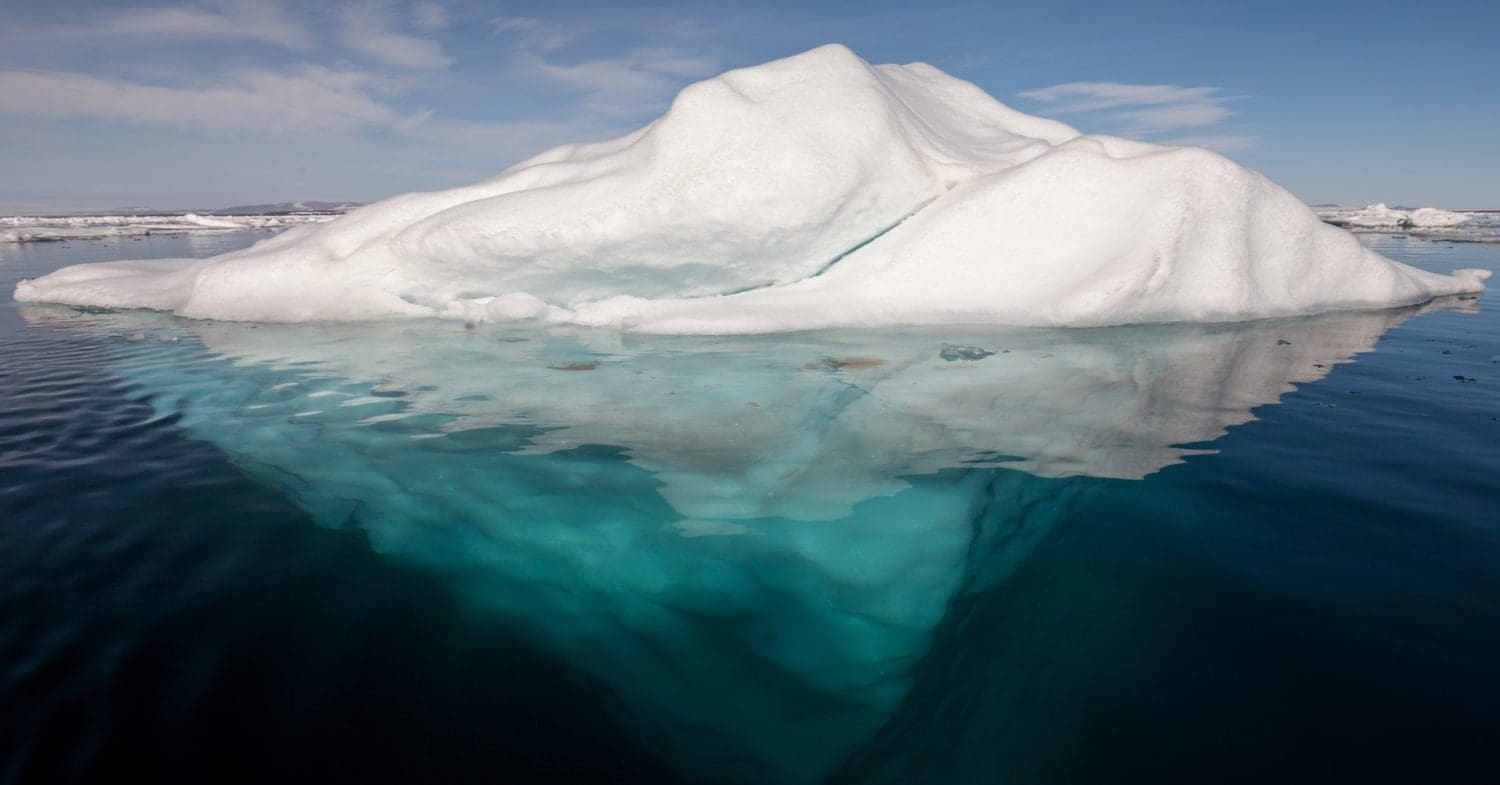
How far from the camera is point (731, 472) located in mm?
4312

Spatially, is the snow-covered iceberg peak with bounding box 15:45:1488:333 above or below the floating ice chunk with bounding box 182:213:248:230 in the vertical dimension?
below

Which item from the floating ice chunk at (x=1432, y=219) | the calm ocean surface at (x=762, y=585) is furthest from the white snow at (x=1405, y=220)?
the calm ocean surface at (x=762, y=585)

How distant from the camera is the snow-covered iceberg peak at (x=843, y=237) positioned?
8.71 meters

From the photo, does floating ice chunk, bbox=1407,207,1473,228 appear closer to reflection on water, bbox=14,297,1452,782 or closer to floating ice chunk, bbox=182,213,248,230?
reflection on water, bbox=14,297,1452,782

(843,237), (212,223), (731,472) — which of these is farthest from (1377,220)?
(212,223)

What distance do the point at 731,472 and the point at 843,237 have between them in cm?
593

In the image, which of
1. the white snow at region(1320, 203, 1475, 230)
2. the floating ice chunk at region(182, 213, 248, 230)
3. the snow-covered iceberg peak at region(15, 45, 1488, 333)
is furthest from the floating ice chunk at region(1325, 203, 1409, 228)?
the floating ice chunk at region(182, 213, 248, 230)

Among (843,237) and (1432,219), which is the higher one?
(1432,219)

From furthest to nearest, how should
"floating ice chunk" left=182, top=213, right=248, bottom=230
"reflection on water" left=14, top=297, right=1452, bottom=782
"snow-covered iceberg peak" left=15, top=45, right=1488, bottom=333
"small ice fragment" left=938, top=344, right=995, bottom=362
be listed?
1. "floating ice chunk" left=182, top=213, right=248, bottom=230
2. "snow-covered iceberg peak" left=15, top=45, right=1488, bottom=333
3. "small ice fragment" left=938, top=344, right=995, bottom=362
4. "reflection on water" left=14, top=297, right=1452, bottom=782

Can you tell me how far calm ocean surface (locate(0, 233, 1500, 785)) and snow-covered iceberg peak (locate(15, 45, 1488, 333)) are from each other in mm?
2939

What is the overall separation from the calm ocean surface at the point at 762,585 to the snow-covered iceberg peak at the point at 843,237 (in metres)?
2.94

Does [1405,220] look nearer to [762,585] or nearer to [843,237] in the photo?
[843,237]

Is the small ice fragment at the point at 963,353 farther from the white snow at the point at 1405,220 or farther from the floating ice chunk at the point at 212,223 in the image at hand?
the floating ice chunk at the point at 212,223

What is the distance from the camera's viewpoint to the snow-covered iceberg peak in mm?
8711
